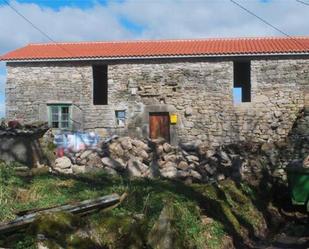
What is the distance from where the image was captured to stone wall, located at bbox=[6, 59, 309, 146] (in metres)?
23.0

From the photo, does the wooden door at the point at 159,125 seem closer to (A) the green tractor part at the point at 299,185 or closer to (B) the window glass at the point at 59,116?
(B) the window glass at the point at 59,116

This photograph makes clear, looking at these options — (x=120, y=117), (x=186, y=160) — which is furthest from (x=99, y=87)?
(x=186, y=160)

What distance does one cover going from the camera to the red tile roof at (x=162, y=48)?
918 inches

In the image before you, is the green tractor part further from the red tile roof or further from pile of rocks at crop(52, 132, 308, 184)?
the red tile roof

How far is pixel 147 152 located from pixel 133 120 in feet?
21.8

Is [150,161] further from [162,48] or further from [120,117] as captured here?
[162,48]

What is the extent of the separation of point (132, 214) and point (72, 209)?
108 cm

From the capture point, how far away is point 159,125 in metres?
23.8

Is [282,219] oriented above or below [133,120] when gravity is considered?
below

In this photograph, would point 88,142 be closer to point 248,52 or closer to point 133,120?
point 133,120

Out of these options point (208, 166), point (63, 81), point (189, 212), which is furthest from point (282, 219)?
point (63, 81)

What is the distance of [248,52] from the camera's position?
2308cm

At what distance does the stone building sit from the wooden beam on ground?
14680mm

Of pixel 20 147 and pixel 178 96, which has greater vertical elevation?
pixel 178 96
